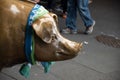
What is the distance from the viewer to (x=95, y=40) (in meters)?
5.43

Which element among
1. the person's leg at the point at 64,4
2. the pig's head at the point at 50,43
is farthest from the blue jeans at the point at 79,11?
the pig's head at the point at 50,43

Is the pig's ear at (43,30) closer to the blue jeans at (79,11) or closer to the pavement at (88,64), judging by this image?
the pavement at (88,64)

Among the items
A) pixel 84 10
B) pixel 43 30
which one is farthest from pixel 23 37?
pixel 84 10

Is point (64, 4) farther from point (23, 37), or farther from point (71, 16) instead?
point (23, 37)

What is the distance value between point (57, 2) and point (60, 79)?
3.41 meters

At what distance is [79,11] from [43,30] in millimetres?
3713

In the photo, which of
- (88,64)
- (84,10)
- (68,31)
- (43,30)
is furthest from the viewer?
(68,31)

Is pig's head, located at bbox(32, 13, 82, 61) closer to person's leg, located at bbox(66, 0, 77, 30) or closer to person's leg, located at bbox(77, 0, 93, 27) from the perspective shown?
person's leg, located at bbox(77, 0, 93, 27)

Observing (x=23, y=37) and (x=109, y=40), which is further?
(x=109, y=40)

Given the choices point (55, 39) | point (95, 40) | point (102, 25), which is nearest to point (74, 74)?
point (95, 40)

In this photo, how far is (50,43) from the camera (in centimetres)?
192

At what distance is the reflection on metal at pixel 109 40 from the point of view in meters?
5.34

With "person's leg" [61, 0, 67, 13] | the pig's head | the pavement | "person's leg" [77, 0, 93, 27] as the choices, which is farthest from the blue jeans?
the pig's head

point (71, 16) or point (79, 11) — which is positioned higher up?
point (79, 11)
